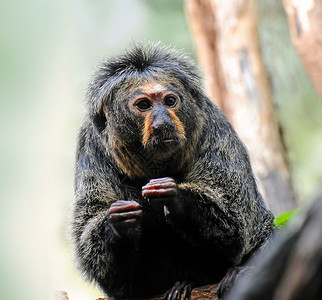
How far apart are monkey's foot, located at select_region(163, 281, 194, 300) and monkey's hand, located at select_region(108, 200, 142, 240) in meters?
0.63

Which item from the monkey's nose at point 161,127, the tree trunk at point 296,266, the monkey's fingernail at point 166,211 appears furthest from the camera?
the monkey's nose at point 161,127

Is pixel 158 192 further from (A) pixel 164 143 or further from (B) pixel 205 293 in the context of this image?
(B) pixel 205 293

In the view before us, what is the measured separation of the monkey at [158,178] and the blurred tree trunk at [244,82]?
5.44 meters

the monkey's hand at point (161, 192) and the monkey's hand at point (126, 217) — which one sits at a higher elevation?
the monkey's hand at point (161, 192)

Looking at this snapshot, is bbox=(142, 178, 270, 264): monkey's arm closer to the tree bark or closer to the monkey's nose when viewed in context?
the tree bark

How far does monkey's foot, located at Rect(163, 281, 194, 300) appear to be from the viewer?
4.70 meters

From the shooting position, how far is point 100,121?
17.9 ft

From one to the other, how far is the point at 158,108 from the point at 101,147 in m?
0.78

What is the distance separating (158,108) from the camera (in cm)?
495

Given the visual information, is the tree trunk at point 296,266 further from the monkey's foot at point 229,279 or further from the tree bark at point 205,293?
the tree bark at point 205,293

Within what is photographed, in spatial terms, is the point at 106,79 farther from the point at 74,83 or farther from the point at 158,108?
the point at 74,83

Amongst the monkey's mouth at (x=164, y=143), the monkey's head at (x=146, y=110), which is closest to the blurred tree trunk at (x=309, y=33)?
the monkey's head at (x=146, y=110)

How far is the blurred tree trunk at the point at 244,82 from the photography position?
432 inches

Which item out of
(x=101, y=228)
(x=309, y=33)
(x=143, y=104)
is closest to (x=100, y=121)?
(x=143, y=104)
